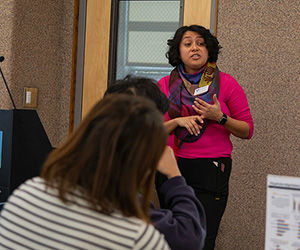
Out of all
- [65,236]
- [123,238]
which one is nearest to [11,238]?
[65,236]

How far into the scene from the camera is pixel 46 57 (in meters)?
3.24

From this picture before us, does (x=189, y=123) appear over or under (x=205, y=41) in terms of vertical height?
under

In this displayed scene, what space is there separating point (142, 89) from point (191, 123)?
0.81 meters

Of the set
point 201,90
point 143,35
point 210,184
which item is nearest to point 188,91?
point 201,90

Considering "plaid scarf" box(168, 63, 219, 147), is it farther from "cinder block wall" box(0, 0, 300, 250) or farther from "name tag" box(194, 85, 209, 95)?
"cinder block wall" box(0, 0, 300, 250)

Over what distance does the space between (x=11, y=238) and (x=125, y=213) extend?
23 cm

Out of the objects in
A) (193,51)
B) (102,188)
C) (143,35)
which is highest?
(143,35)

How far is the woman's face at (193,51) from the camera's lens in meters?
2.27

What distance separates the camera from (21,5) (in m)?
3.00

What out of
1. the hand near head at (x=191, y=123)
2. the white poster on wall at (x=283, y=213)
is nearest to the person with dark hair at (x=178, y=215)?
the white poster on wall at (x=283, y=213)

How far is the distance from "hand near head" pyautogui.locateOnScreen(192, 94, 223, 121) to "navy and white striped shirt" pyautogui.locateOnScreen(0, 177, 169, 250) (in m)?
1.32

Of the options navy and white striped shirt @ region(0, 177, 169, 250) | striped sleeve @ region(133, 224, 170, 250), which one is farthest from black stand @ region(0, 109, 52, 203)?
striped sleeve @ region(133, 224, 170, 250)

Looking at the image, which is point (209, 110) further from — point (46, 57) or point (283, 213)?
point (46, 57)

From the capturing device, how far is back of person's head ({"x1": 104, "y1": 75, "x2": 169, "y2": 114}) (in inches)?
52.9
